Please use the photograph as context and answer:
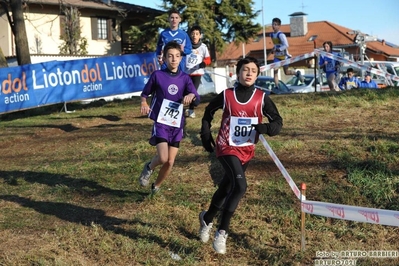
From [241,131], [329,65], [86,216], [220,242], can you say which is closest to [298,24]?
[329,65]

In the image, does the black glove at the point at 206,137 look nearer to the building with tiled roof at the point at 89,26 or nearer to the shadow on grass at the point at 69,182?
the shadow on grass at the point at 69,182

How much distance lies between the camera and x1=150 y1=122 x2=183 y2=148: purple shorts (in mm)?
6785

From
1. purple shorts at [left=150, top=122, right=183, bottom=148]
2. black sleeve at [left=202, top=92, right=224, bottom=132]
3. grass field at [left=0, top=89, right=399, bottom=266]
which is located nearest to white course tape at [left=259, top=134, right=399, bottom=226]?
grass field at [left=0, top=89, right=399, bottom=266]

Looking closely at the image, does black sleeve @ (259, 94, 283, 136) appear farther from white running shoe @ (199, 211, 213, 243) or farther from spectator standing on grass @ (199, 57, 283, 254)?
white running shoe @ (199, 211, 213, 243)

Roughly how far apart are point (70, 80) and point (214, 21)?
27.8 metres

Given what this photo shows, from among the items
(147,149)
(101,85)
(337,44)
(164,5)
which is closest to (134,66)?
(101,85)

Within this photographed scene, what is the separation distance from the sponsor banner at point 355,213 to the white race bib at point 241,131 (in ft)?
2.64

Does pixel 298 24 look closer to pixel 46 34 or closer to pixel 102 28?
pixel 102 28

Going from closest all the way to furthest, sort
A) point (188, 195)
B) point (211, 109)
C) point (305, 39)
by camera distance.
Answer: point (211, 109) < point (188, 195) < point (305, 39)

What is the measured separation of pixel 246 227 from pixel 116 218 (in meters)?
1.50

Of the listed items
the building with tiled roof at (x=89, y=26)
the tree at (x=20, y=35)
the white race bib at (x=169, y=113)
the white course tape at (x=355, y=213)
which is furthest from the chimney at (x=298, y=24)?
the white course tape at (x=355, y=213)

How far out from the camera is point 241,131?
573 centimetres

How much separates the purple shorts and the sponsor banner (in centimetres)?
189

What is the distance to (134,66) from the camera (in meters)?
17.4
